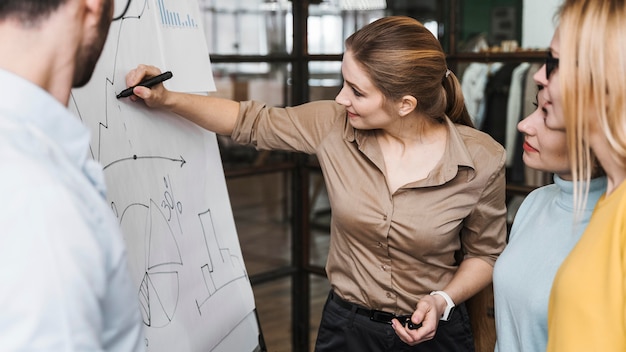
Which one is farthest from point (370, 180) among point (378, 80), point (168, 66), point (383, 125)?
point (168, 66)

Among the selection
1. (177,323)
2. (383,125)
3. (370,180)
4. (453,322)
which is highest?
(383,125)

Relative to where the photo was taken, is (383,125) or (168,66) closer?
(168,66)

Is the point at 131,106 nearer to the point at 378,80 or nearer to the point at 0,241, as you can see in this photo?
the point at 378,80

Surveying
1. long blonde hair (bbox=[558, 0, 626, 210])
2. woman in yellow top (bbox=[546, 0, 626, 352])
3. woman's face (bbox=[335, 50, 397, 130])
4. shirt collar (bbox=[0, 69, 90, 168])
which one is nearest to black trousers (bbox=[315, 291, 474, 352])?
woman's face (bbox=[335, 50, 397, 130])

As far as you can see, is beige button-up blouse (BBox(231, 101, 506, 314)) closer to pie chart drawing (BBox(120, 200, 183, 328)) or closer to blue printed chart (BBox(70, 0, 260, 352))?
blue printed chart (BBox(70, 0, 260, 352))

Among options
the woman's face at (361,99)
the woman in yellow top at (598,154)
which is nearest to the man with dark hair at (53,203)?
the woman in yellow top at (598,154)

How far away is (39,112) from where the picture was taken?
30.9 inches

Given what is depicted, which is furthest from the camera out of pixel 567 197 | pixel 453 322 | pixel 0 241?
pixel 453 322

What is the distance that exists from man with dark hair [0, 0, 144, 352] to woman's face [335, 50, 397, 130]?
2.89ft

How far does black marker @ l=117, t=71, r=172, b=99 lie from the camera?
4.58 ft

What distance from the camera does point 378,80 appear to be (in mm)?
1680

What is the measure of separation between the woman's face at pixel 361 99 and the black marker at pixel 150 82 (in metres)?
0.42

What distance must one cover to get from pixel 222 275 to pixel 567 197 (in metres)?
0.80

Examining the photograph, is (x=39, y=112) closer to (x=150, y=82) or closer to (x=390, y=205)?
(x=150, y=82)
